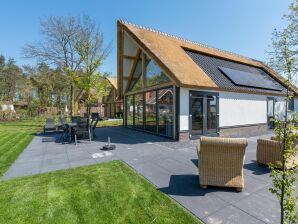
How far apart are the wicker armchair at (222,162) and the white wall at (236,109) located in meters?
5.17

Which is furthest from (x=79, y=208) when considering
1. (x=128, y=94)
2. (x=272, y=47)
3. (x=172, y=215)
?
(x=272, y=47)

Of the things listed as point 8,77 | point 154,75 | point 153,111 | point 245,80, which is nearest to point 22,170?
point 153,111

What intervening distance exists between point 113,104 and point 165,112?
2163cm

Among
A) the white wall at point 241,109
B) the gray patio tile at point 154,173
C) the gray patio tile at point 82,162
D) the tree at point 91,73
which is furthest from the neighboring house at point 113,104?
the gray patio tile at point 154,173

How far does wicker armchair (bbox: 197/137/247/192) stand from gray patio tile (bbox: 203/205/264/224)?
0.78 metres

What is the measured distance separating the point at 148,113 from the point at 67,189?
7.97 meters

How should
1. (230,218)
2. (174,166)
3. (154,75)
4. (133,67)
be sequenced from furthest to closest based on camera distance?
(133,67), (154,75), (174,166), (230,218)

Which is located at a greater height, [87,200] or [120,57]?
[120,57]

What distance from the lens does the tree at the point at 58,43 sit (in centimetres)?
1823

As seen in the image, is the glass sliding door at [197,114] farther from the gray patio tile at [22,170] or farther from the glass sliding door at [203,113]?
the gray patio tile at [22,170]

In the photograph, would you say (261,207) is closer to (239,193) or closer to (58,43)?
(239,193)

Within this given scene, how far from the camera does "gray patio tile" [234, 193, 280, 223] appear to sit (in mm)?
2898

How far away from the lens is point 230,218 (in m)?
2.89

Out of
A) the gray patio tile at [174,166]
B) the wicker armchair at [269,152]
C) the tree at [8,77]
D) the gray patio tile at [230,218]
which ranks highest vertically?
the tree at [8,77]
